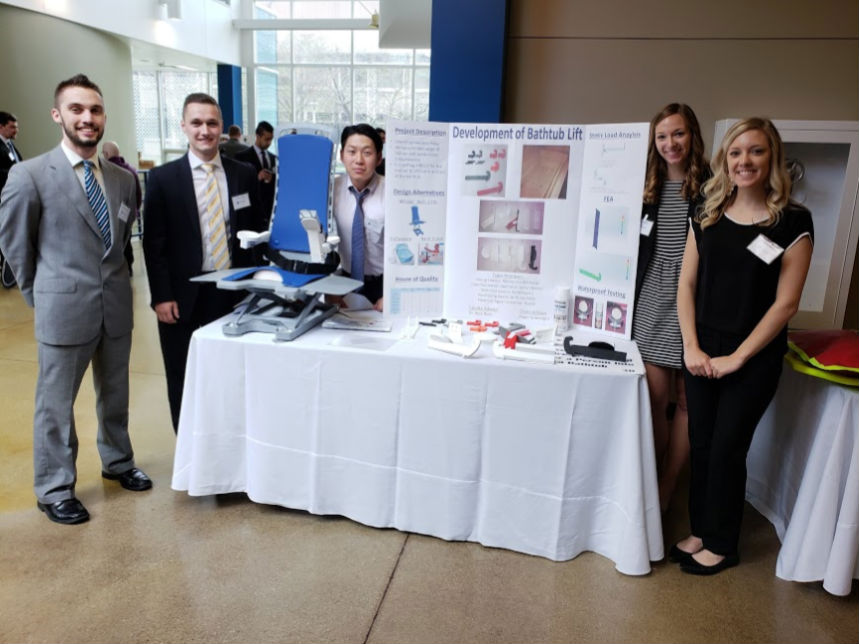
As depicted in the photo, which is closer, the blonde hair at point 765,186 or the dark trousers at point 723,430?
the blonde hair at point 765,186

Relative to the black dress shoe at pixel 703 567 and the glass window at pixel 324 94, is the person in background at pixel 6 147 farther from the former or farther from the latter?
the glass window at pixel 324 94

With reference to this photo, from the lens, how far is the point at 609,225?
2.46m

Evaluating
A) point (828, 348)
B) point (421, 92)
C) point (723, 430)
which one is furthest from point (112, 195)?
point (421, 92)

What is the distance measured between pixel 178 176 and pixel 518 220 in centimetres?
140

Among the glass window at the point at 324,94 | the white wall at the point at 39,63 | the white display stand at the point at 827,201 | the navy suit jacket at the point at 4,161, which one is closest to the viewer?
the white display stand at the point at 827,201

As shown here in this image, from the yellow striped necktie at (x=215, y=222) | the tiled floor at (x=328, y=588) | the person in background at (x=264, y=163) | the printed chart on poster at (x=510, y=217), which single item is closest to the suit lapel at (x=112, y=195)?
the yellow striped necktie at (x=215, y=222)

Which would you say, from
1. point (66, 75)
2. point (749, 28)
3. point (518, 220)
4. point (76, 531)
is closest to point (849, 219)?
point (749, 28)

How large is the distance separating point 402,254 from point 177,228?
37.0 inches

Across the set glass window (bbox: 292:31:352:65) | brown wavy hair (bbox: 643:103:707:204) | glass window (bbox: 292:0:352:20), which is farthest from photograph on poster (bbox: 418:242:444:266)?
glass window (bbox: 292:0:352:20)

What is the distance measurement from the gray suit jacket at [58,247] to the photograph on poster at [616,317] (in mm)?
1957

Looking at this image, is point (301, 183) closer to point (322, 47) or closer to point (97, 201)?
point (97, 201)

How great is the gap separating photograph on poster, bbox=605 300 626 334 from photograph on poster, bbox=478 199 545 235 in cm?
41

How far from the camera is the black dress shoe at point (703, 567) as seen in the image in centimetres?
227

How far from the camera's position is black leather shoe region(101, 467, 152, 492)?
9.05ft
